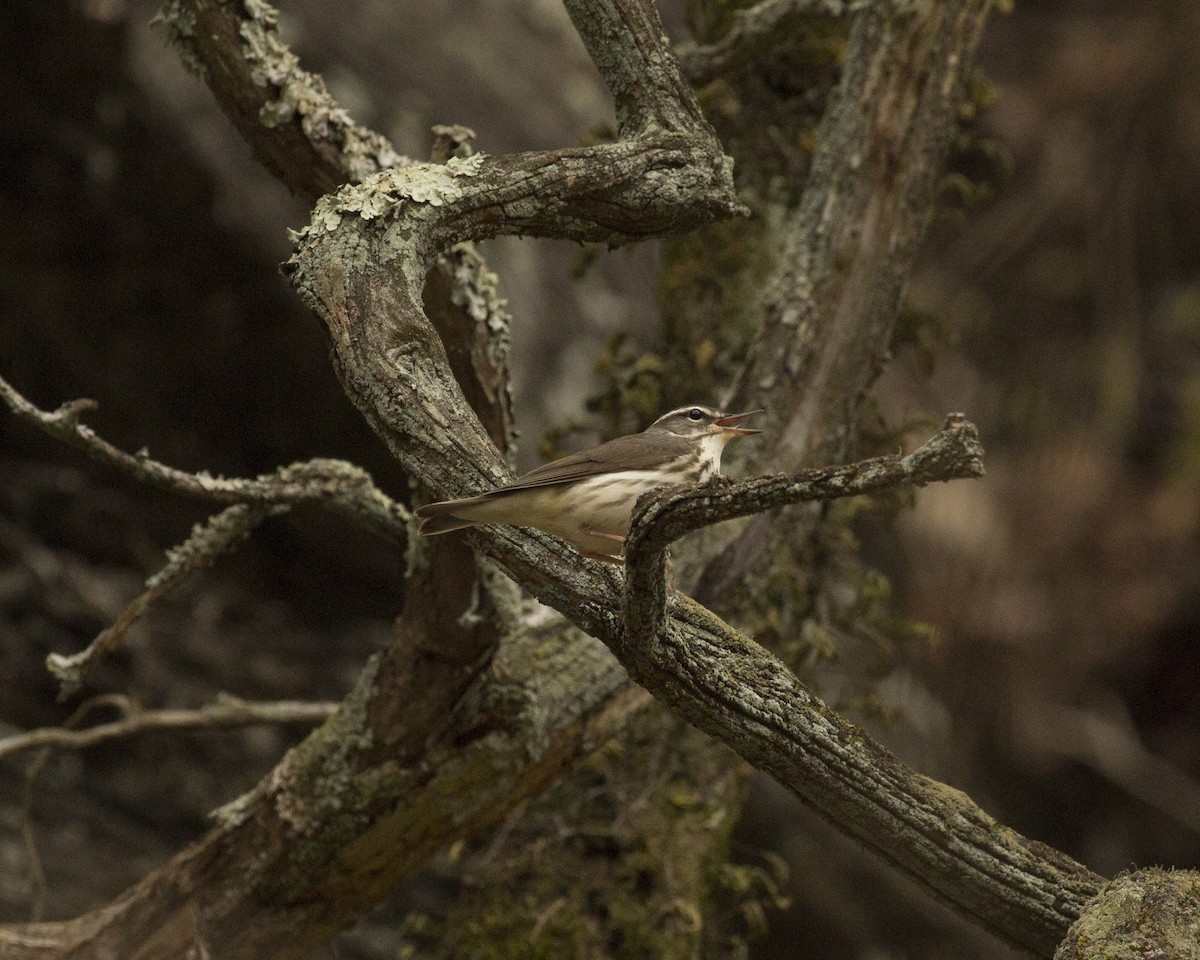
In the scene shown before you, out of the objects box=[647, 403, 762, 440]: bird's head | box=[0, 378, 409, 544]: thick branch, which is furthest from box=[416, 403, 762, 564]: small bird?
box=[0, 378, 409, 544]: thick branch

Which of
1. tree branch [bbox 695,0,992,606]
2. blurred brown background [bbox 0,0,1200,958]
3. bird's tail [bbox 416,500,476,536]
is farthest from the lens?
blurred brown background [bbox 0,0,1200,958]

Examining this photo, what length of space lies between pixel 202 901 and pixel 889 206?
3161mm

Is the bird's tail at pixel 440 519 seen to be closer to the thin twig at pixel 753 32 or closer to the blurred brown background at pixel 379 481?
the blurred brown background at pixel 379 481

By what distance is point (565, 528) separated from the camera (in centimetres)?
339

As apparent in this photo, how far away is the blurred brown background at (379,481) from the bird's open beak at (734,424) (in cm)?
78

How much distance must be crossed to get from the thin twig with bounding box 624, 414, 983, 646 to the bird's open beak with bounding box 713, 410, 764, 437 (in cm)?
182

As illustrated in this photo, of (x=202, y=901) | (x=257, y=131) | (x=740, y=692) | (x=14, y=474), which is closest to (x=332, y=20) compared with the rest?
(x=14, y=474)

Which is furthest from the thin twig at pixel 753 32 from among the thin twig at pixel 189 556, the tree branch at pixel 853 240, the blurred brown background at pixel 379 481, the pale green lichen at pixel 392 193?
the thin twig at pixel 189 556

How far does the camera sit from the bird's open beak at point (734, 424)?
421 centimetres

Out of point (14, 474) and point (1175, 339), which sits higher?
point (1175, 339)

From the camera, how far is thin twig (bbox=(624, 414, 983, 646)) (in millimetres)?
2098

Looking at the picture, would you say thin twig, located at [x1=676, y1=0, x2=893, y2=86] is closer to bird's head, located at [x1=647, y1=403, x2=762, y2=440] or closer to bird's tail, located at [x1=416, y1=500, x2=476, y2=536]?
bird's head, located at [x1=647, y1=403, x2=762, y2=440]

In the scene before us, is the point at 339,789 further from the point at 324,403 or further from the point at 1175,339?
the point at 1175,339

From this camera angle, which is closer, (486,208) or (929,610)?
(486,208)
